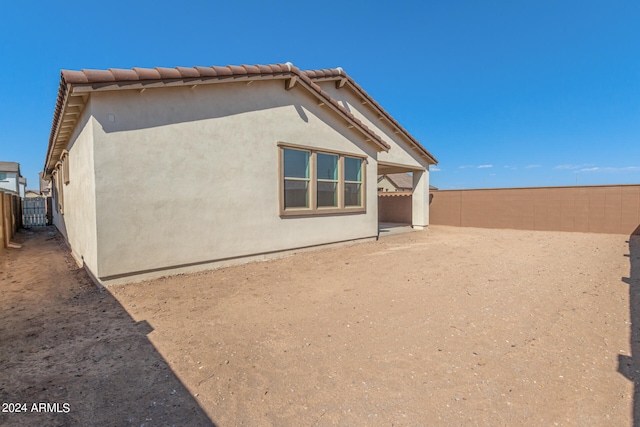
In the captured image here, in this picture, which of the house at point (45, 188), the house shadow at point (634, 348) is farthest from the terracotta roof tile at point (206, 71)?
the house at point (45, 188)

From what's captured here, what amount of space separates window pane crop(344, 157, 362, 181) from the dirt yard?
13.9 ft

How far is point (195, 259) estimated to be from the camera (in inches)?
244

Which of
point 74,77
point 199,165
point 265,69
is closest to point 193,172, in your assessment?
point 199,165

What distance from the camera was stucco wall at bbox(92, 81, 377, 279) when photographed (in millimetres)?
5293

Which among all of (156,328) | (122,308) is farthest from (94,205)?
(156,328)

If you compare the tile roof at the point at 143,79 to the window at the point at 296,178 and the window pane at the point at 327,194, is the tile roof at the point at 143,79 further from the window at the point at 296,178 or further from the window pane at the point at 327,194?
the window pane at the point at 327,194

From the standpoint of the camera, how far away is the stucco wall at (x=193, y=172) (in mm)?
5293

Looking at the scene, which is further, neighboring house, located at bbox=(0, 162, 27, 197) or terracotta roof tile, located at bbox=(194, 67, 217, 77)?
neighboring house, located at bbox=(0, 162, 27, 197)

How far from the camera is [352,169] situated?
9.77 metres

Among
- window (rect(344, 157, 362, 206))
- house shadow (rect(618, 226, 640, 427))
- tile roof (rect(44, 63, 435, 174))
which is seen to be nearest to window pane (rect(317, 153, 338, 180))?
window (rect(344, 157, 362, 206))

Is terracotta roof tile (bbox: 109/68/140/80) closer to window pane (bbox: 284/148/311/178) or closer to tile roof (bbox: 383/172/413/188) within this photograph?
window pane (bbox: 284/148/311/178)

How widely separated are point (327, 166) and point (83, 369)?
7.21m

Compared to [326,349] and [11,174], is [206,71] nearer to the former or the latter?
[326,349]

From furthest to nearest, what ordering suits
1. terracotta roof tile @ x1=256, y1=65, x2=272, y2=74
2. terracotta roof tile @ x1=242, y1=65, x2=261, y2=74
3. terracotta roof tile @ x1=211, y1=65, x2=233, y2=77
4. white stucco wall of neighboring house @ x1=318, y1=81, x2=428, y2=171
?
white stucco wall of neighboring house @ x1=318, y1=81, x2=428, y2=171 → terracotta roof tile @ x1=256, y1=65, x2=272, y2=74 → terracotta roof tile @ x1=242, y1=65, x2=261, y2=74 → terracotta roof tile @ x1=211, y1=65, x2=233, y2=77
